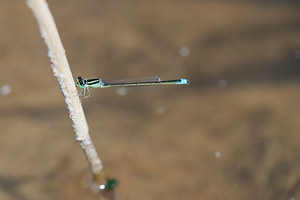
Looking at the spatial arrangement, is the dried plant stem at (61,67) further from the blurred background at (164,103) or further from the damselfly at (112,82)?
the blurred background at (164,103)

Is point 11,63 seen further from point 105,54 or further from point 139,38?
point 139,38

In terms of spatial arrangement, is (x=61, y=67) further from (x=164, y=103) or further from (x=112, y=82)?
(x=164, y=103)

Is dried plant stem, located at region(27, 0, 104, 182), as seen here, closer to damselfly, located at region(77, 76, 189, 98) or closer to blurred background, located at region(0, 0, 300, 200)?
damselfly, located at region(77, 76, 189, 98)

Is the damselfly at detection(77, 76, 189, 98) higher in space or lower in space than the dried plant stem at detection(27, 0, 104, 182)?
higher

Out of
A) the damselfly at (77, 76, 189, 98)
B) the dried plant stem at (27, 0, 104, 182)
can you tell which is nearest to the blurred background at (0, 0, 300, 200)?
the damselfly at (77, 76, 189, 98)

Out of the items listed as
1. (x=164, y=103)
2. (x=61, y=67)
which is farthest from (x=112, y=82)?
(x=61, y=67)

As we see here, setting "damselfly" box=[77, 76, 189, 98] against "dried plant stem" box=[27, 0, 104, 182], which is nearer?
"dried plant stem" box=[27, 0, 104, 182]

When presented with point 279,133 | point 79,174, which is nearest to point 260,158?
point 279,133
